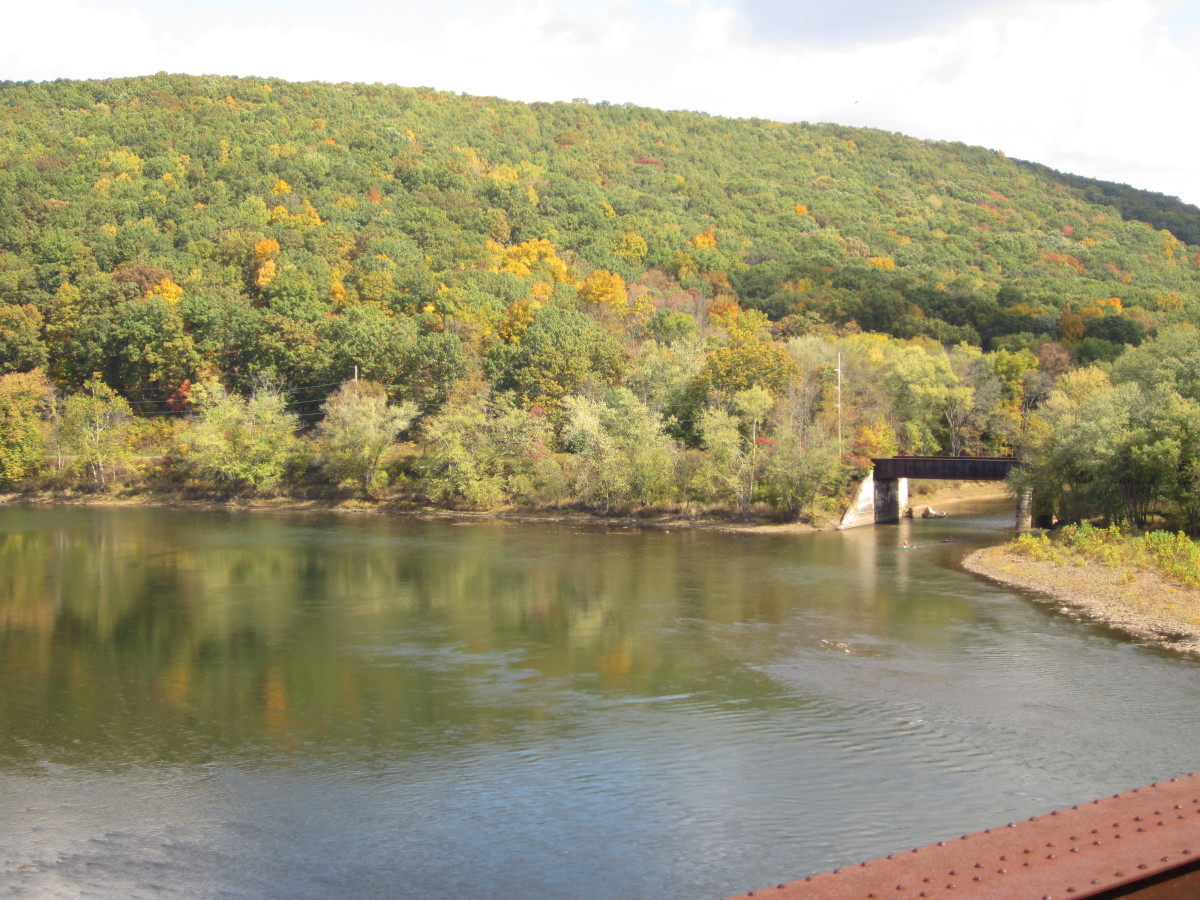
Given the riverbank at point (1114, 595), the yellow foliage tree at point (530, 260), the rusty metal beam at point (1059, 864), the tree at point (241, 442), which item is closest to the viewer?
the rusty metal beam at point (1059, 864)

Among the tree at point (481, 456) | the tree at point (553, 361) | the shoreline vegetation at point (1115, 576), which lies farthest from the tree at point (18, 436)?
the shoreline vegetation at point (1115, 576)

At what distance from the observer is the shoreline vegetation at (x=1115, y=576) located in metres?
31.7

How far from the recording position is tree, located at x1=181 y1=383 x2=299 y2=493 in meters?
70.7

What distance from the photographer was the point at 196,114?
4985 inches

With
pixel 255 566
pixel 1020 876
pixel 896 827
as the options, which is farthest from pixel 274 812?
pixel 255 566

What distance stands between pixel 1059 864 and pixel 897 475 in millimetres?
54863

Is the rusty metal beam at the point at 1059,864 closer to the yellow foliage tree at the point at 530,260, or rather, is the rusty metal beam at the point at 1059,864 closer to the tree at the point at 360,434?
the tree at the point at 360,434

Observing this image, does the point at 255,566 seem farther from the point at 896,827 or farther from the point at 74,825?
the point at 896,827

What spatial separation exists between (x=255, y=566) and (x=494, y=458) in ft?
74.9

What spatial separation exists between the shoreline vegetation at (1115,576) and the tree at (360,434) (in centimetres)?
3913

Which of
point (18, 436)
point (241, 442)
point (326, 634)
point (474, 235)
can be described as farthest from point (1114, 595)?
point (474, 235)

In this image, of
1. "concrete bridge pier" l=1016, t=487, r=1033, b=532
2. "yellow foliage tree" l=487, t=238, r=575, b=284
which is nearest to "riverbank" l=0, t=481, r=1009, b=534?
"concrete bridge pier" l=1016, t=487, r=1033, b=532

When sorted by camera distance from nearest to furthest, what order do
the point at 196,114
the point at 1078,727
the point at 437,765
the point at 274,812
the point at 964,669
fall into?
the point at 274,812 < the point at 437,765 < the point at 1078,727 < the point at 964,669 < the point at 196,114

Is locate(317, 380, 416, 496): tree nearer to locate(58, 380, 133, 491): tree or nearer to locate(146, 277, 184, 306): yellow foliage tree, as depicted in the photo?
locate(58, 380, 133, 491): tree
